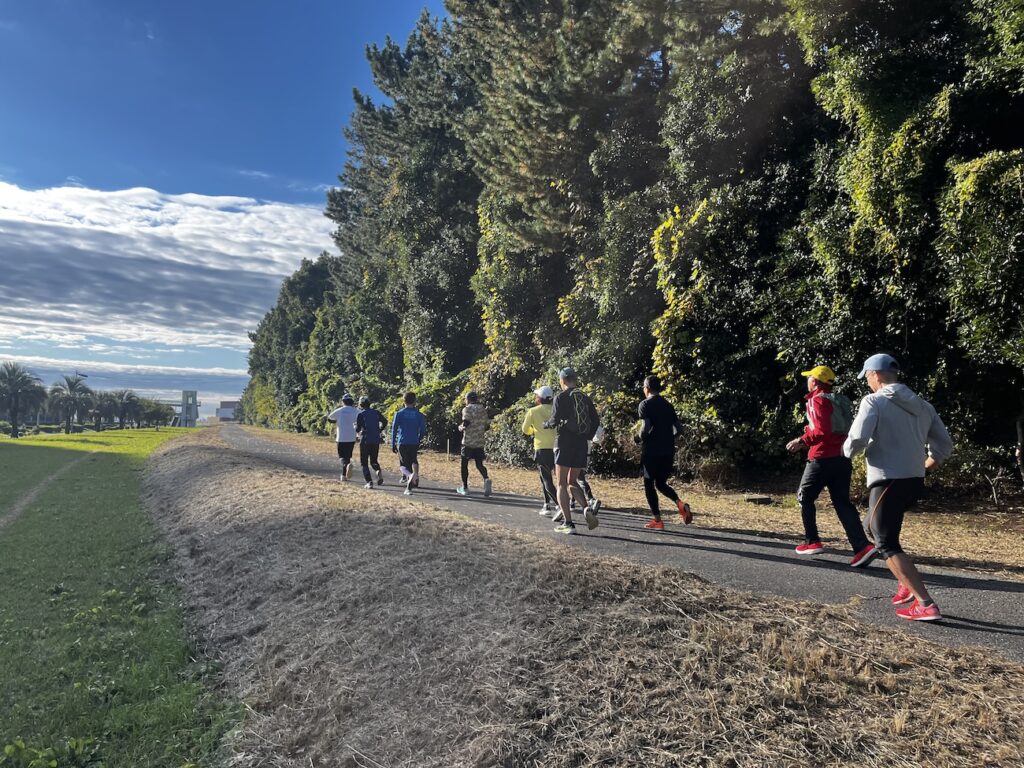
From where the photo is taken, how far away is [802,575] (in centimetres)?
641

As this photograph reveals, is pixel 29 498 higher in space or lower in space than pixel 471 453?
lower

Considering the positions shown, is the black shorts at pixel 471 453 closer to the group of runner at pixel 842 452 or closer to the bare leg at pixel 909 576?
the group of runner at pixel 842 452

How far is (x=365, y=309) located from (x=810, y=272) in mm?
33139

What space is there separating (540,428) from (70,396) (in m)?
124

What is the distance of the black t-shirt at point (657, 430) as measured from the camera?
8.72 meters

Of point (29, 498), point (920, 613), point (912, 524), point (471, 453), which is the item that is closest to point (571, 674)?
point (920, 613)

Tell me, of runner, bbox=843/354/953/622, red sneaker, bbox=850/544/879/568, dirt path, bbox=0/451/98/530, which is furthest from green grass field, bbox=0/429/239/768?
red sneaker, bbox=850/544/879/568

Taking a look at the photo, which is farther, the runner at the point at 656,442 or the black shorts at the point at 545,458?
the black shorts at the point at 545,458

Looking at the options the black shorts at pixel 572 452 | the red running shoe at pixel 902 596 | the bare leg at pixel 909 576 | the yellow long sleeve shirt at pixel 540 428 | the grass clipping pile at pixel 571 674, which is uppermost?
the yellow long sleeve shirt at pixel 540 428

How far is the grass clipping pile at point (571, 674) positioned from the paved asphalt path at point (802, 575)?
2.02 feet

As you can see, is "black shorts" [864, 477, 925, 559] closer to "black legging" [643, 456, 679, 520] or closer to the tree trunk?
"black legging" [643, 456, 679, 520]

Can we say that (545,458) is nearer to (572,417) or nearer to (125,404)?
(572,417)

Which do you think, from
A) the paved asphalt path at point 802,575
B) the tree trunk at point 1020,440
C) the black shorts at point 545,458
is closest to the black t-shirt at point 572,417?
the black shorts at point 545,458

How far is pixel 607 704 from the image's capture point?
3.62 meters
